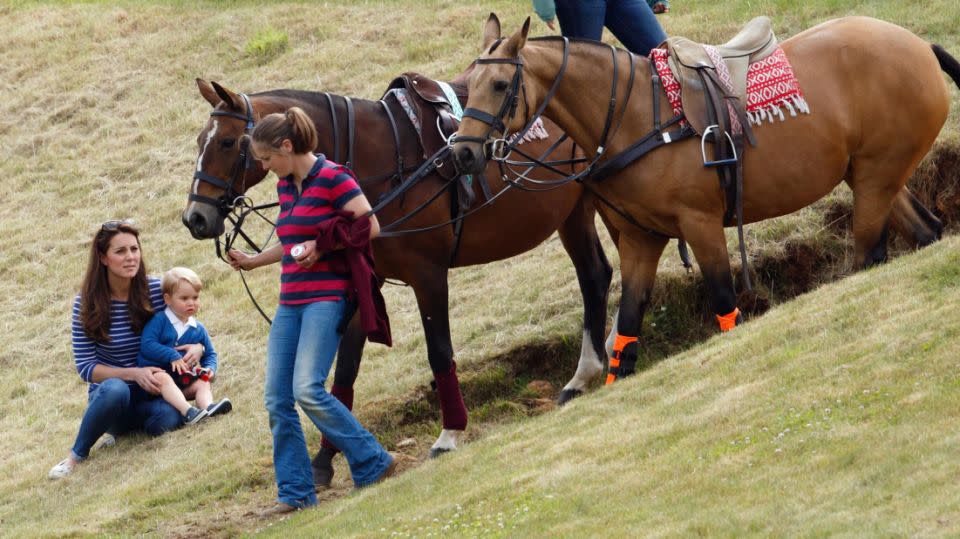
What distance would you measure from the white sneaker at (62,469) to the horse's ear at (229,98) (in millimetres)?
3508

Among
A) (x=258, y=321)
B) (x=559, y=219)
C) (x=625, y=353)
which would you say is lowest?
(x=258, y=321)

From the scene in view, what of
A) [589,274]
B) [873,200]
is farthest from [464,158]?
[873,200]

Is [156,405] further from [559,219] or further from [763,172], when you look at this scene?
[763,172]

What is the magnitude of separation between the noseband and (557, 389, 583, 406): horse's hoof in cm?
271

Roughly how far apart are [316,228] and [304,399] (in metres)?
0.95

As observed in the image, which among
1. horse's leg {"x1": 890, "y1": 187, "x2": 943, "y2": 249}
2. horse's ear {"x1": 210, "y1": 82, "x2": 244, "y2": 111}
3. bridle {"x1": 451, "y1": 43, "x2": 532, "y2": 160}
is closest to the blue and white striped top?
horse's ear {"x1": 210, "y1": 82, "x2": 244, "y2": 111}

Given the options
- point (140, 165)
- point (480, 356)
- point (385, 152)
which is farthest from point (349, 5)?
point (385, 152)

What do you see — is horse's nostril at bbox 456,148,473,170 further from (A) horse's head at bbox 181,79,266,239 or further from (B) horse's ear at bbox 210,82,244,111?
(B) horse's ear at bbox 210,82,244,111

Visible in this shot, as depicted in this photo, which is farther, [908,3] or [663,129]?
[908,3]

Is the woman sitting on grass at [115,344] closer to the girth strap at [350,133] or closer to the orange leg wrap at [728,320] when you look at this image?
the girth strap at [350,133]

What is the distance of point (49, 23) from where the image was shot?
2334 cm

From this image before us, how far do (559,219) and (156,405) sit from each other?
361 centimetres

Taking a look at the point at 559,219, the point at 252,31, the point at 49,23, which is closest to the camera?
the point at 559,219

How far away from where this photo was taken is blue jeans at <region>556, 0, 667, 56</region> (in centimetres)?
981
